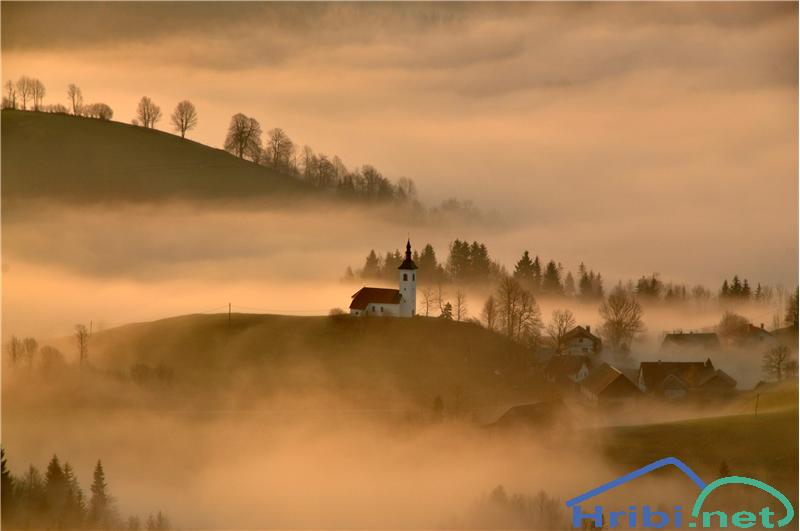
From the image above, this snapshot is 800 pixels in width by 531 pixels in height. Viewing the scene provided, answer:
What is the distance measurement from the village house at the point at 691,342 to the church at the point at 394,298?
18.1 m

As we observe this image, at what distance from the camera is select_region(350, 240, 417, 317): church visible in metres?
86.7

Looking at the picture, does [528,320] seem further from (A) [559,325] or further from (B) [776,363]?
(B) [776,363]

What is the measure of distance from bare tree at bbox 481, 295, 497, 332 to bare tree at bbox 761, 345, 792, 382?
18.8 metres

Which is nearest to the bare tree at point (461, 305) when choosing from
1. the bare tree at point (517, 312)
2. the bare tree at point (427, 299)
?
the bare tree at point (427, 299)

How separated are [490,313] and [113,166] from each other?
32.5 m

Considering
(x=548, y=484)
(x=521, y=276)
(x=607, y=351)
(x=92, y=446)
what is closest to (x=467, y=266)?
(x=521, y=276)

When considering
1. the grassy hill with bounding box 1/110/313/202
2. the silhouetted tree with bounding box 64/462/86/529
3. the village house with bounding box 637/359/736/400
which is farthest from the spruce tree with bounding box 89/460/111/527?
the village house with bounding box 637/359/736/400

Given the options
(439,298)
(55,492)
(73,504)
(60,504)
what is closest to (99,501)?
(73,504)

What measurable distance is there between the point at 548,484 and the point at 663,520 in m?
7.11

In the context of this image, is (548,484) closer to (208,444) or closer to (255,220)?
(208,444)

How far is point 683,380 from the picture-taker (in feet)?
276

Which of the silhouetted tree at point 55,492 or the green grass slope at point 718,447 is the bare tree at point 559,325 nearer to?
the green grass slope at point 718,447
